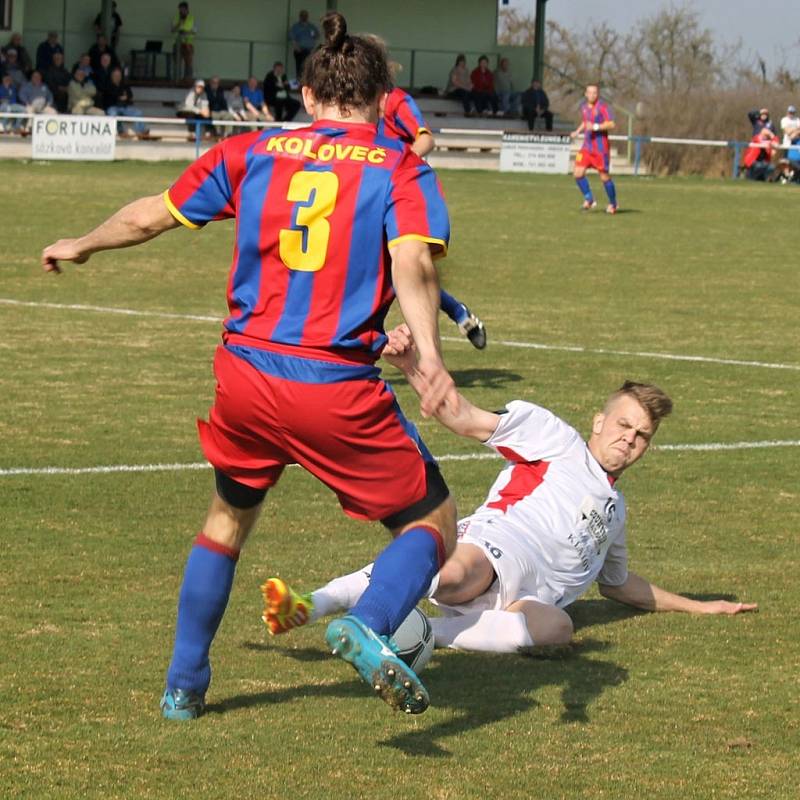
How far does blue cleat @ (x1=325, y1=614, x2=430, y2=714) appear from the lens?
13.3 feet

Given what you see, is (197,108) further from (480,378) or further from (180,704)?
(180,704)

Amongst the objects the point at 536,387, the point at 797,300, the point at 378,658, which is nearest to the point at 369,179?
the point at 378,658

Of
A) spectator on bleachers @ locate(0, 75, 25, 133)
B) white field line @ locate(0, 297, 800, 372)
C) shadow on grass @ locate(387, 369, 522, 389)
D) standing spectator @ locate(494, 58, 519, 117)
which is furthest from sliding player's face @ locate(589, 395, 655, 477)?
standing spectator @ locate(494, 58, 519, 117)

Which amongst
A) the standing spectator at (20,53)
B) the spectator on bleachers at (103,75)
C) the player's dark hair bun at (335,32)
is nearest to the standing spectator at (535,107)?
the spectator on bleachers at (103,75)

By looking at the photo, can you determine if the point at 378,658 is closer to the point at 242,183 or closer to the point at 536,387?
the point at 242,183

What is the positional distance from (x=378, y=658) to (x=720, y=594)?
2642 mm

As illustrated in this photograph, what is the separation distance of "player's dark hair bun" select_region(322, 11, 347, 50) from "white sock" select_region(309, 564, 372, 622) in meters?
1.67

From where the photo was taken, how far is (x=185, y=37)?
40562 millimetres

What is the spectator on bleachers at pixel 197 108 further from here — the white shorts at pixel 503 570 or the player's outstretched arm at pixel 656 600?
the white shorts at pixel 503 570

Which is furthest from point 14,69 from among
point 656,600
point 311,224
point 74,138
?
point 311,224

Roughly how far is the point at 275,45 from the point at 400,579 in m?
41.1

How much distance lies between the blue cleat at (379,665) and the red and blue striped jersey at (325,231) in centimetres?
73

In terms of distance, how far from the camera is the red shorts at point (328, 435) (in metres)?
4.36

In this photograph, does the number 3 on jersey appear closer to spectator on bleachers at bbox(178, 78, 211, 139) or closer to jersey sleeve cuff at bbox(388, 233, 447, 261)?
jersey sleeve cuff at bbox(388, 233, 447, 261)
